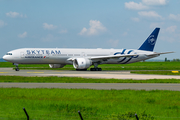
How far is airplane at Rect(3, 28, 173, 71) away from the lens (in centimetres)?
5431

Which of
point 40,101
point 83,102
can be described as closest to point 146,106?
point 83,102

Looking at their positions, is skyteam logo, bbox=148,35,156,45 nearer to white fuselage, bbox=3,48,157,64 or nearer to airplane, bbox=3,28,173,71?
airplane, bbox=3,28,173,71

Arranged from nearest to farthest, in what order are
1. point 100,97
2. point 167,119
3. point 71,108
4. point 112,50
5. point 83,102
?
point 167,119 < point 71,108 < point 83,102 < point 100,97 < point 112,50

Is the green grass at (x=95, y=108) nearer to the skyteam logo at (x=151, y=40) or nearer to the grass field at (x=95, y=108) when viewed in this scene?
the grass field at (x=95, y=108)

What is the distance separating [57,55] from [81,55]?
5568 mm

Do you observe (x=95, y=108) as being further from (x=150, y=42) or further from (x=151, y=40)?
(x=151, y=40)

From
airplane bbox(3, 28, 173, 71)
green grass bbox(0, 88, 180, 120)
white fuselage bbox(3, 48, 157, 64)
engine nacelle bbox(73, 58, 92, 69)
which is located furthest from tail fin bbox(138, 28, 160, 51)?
green grass bbox(0, 88, 180, 120)

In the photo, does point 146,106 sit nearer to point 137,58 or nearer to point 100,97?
point 100,97

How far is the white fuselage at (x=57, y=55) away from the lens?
177 feet

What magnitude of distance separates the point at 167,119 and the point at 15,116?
671 cm

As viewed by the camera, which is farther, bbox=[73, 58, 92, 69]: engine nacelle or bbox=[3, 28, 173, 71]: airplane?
bbox=[73, 58, 92, 69]: engine nacelle

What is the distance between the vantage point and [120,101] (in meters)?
16.9

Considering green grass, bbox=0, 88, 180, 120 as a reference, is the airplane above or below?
above

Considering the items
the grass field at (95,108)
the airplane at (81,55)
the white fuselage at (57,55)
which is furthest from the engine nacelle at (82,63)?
the grass field at (95,108)
